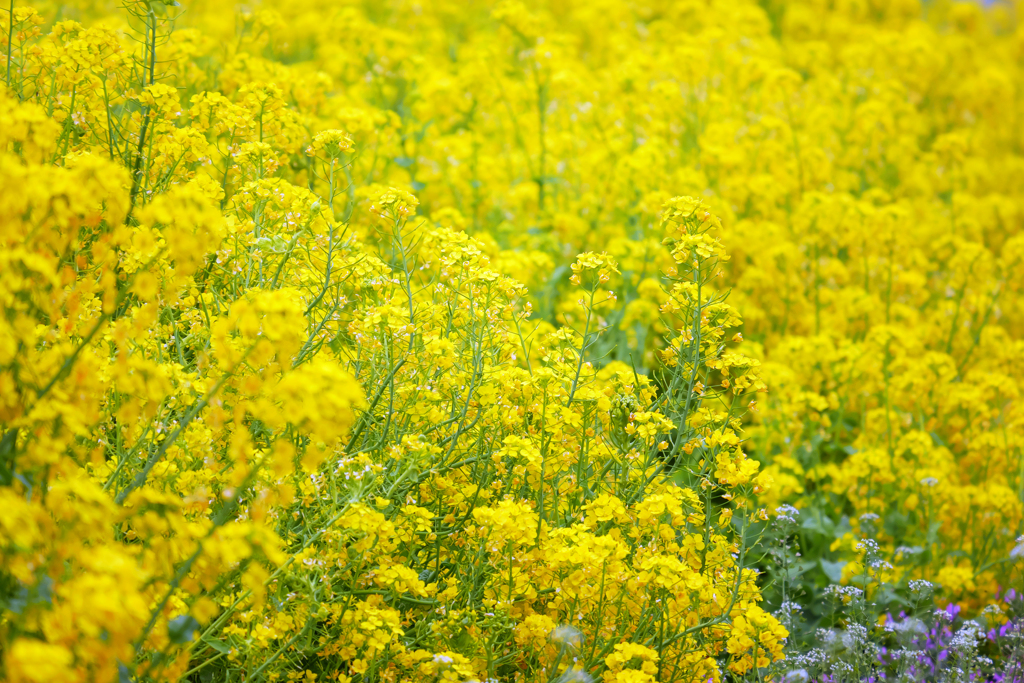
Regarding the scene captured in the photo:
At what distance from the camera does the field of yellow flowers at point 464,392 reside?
80.9 inches

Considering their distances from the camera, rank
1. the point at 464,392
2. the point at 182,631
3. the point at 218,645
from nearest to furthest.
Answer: the point at 182,631 < the point at 218,645 < the point at 464,392

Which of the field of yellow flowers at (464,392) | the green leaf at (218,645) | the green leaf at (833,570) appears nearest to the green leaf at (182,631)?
the field of yellow flowers at (464,392)

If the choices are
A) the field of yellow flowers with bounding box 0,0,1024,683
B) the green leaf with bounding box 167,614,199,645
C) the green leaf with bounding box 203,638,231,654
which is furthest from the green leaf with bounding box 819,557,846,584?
the green leaf with bounding box 167,614,199,645

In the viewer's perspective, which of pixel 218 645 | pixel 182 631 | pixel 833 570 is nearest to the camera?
pixel 182 631

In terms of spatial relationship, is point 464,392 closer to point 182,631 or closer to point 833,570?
point 182,631

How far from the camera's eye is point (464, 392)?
10.3ft

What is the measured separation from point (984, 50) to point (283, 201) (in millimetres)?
10970

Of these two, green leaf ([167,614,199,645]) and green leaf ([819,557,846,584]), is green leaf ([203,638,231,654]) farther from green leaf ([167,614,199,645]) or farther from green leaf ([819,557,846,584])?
green leaf ([819,557,846,584])

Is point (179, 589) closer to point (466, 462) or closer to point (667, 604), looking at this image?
point (466, 462)

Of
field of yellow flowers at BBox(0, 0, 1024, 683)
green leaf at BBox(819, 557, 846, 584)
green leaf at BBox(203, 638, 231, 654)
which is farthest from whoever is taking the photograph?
green leaf at BBox(819, 557, 846, 584)

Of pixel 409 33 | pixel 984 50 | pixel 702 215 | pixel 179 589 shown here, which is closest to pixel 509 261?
pixel 702 215

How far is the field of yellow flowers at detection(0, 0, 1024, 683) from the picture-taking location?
80.9 inches

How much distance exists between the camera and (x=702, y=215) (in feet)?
10.4

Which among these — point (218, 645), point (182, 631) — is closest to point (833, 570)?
point (218, 645)
